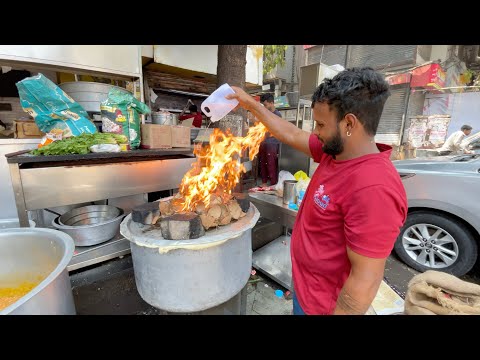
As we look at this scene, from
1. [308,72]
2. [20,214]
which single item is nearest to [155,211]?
[20,214]

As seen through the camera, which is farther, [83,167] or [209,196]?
[83,167]

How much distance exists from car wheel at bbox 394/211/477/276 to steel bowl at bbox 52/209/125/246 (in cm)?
439

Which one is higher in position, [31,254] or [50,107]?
[50,107]

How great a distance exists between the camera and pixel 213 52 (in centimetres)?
630

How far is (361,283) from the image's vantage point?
3.89ft

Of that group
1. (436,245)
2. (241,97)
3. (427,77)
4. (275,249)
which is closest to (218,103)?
(241,97)

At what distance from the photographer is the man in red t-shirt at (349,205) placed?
1135 millimetres

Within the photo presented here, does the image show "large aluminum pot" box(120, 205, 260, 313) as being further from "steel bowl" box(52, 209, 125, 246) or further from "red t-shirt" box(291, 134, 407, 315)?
"steel bowl" box(52, 209, 125, 246)

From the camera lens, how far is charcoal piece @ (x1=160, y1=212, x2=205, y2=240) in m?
1.96

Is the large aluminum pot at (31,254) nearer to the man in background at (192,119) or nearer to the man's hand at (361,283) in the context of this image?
the man's hand at (361,283)

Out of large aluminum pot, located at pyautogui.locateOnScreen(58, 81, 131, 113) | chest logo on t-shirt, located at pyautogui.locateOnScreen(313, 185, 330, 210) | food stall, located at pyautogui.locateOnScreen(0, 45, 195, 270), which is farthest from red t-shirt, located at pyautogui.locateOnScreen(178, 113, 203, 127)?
chest logo on t-shirt, located at pyautogui.locateOnScreen(313, 185, 330, 210)

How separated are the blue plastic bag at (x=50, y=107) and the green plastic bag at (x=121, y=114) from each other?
284mm

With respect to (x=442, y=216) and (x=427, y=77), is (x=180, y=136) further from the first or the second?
(x=427, y=77)

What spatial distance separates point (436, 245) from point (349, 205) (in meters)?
3.37
